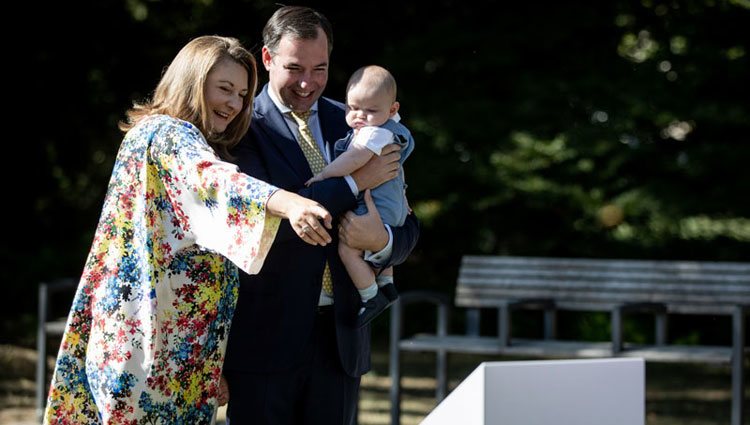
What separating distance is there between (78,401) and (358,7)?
24.3 feet

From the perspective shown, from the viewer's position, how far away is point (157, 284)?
283 cm

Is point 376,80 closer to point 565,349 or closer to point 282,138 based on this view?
point 282,138

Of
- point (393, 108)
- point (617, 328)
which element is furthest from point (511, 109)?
point (393, 108)

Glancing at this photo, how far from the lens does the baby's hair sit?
3.27 metres

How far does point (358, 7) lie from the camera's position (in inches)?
393

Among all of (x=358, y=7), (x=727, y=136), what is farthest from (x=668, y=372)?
(x=358, y=7)

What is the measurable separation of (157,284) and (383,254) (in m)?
0.67

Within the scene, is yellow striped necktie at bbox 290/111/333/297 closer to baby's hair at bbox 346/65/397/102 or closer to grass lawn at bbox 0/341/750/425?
baby's hair at bbox 346/65/397/102

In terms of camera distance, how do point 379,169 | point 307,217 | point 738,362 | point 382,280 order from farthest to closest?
point 738,362
point 382,280
point 379,169
point 307,217

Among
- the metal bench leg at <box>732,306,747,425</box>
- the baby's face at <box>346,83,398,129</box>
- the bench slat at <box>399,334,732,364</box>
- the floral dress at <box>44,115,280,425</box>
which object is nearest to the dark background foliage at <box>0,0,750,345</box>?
the bench slat at <box>399,334,732,364</box>

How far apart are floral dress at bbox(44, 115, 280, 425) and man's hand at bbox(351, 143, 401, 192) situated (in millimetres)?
451

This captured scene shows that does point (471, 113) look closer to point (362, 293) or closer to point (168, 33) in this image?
point (168, 33)

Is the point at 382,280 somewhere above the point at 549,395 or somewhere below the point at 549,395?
above

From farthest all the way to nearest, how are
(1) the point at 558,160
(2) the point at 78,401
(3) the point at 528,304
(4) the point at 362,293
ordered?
(1) the point at 558,160, (3) the point at 528,304, (4) the point at 362,293, (2) the point at 78,401
